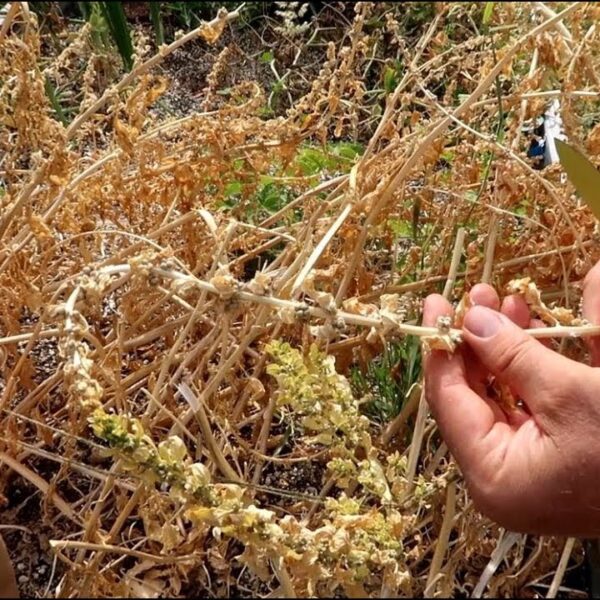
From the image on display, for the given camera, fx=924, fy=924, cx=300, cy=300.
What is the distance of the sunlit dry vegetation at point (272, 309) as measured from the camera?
32.5 inches

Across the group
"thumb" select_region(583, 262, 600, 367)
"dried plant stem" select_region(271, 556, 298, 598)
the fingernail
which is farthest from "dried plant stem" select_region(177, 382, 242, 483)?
"thumb" select_region(583, 262, 600, 367)

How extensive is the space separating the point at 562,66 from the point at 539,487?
1.40 ft

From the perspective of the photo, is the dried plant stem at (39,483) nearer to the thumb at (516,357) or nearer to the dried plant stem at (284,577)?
the dried plant stem at (284,577)

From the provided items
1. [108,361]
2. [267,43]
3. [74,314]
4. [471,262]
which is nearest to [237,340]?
[108,361]

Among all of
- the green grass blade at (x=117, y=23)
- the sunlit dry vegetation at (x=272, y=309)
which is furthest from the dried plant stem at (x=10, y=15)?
the green grass blade at (x=117, y=23)

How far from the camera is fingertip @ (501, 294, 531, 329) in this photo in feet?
2.88

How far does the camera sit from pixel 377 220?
0.98 metres

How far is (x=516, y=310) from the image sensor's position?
88 cm

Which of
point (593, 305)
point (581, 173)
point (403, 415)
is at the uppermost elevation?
point (581, 173)

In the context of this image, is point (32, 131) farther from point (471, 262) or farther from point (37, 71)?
point (471, 262)

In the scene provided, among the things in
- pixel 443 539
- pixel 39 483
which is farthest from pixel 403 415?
pixel 39 483

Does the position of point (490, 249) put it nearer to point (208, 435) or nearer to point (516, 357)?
point (516, 357)

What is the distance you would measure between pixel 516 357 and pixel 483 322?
0.04 meters

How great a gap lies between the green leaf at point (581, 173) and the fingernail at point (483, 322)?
126 mm
